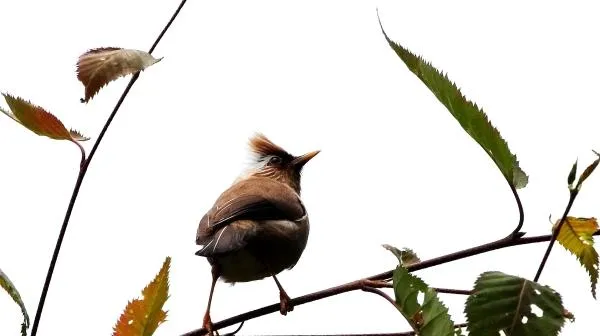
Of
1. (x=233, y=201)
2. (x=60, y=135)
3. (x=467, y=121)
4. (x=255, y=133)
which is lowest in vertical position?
(x=467, y=121)

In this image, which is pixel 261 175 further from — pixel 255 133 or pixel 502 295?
pixel 502 295

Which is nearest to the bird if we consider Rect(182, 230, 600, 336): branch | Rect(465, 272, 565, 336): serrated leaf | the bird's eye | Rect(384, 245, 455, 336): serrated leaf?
the bird's eye

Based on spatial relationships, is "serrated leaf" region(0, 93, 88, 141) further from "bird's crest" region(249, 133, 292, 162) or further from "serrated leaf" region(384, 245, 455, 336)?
"bird's crest" region(249, 133, 292, 162)

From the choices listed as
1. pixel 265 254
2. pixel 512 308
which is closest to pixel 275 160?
pixel 265 254

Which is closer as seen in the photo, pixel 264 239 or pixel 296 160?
pixel 264 239

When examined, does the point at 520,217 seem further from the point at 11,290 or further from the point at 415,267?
the point at 11,290

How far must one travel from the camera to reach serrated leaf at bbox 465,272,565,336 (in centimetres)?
162

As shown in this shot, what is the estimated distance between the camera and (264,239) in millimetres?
4461

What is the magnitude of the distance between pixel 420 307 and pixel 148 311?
618 mm

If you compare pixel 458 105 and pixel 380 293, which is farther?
pixel 380 293

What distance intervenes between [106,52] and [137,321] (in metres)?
0.63

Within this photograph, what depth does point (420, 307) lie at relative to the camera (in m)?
1.90

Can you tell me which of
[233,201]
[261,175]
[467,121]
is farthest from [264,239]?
[467,121]

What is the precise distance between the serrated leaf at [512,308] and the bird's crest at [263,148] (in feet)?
15.9
